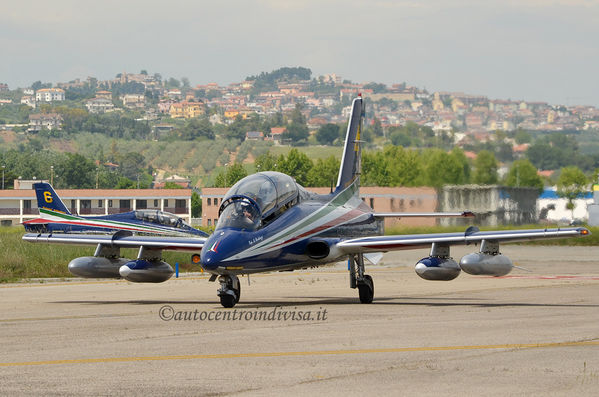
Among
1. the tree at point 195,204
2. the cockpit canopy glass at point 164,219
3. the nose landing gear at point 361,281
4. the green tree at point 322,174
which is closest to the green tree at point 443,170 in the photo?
the cockpit canopy glass at point 164,219

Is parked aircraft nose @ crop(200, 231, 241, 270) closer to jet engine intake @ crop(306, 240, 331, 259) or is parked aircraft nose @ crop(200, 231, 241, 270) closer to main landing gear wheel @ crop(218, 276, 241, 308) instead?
main landing gear wheel @ crop(218, 276, 241, 308)

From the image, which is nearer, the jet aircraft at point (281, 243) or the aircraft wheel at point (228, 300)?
the jet aircraft at point (281, 243)

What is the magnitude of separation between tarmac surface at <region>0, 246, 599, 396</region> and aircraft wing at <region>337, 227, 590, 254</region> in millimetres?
1457

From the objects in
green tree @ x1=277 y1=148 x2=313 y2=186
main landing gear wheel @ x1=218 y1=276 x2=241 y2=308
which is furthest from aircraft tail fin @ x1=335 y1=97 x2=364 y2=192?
green tree @ x1=277 y1=148 x2=313 y2=186

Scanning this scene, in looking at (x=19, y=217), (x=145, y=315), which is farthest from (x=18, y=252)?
(x=19, y=217)

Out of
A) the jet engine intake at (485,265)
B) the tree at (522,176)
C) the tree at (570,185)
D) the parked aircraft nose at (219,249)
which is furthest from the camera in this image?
the tree at (570,185)

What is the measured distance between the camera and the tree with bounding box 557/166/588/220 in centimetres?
6556

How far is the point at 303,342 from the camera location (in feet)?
51.2

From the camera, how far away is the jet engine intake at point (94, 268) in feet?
81.9

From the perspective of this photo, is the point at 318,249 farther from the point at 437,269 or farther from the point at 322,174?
the point at 322,174

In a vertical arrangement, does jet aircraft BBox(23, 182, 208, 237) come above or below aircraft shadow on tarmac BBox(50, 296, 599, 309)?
below

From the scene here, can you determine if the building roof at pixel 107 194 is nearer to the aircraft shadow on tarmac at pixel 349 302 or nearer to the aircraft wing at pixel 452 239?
the aircraft shadow on tarmac at pixel 349 302

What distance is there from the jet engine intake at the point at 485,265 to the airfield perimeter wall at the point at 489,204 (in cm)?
3070

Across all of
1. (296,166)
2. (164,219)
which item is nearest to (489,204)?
(164,219)
